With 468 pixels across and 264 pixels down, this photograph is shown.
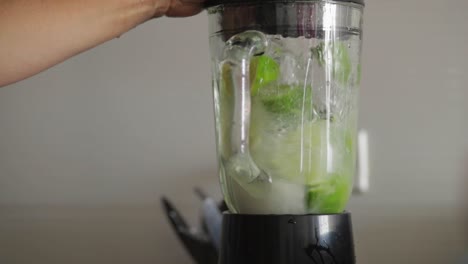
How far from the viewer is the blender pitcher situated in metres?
0.61

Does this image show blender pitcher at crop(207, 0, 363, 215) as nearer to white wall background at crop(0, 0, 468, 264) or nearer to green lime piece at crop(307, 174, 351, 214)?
green lime piece at crop(307, 174, 351, 214)

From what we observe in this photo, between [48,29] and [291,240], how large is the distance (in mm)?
268

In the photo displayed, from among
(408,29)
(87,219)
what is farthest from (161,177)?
(408,29)

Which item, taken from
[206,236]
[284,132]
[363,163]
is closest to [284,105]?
[284,132]

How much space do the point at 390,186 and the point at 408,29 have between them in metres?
0.27

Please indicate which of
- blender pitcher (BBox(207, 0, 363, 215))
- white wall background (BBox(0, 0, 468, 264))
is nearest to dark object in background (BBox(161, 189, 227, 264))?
white wall background (BBox(0, 0, 468, 264))

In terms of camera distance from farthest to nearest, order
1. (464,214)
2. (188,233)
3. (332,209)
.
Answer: (464,214) < (188,233) < (332,209)

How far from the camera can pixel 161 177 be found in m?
1.29

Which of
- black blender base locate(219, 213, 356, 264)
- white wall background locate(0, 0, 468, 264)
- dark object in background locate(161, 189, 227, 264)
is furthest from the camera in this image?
white wall background locate(0, 0, 468, 264)

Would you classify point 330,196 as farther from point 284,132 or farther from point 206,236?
point 206,236

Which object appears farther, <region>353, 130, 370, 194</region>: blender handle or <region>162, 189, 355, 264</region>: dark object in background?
<region>353, 130, 370, 194</region>: blender handle

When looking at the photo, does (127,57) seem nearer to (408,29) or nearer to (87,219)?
(87,219)

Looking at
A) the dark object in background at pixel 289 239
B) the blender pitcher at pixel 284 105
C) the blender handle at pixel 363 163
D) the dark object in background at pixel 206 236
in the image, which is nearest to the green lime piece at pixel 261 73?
the blender pitcher at pixel 284 105

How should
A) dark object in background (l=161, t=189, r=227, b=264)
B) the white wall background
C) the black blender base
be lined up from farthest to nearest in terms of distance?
the white wall background < dark object in background (l=161, t=189, r=227, b=264) < the black blender base
